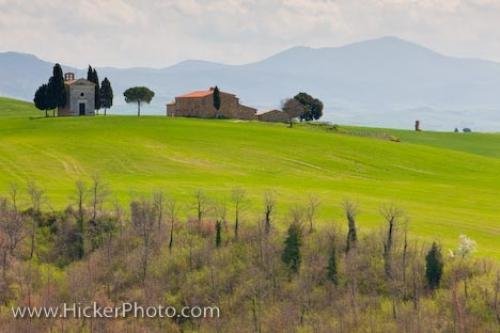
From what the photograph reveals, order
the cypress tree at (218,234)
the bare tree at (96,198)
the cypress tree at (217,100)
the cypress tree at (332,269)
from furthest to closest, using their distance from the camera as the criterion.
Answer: the cypress tree at (217,100), the bare tree at (96,198), the cypress tree at (218,234), the cypress tree at (332,269)

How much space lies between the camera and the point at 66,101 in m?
115

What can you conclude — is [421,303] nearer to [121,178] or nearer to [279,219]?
[279,219]

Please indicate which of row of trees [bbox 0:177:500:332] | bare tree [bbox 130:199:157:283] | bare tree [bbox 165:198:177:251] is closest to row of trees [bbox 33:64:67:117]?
row of trees [bbox 0:177:500:332]

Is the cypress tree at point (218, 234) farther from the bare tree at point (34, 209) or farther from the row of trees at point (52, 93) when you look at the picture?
the row of trees at point (52, 93)

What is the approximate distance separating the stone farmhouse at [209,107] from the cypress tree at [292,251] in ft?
245

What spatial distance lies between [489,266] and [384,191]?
2380 cm

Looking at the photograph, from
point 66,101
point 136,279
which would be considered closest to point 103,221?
point 136,279

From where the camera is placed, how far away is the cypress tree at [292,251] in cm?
3944

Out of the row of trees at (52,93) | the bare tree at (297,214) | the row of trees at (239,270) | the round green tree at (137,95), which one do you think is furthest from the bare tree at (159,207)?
the round green tree at (137,95)

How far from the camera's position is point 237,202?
1812 inches

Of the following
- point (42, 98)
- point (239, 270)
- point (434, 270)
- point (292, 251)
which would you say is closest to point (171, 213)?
point (239, 270)

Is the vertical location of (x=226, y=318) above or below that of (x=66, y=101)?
below

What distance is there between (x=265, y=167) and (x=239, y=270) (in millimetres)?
32755

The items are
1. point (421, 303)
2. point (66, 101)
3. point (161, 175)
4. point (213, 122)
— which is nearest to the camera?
point (421, 303)
